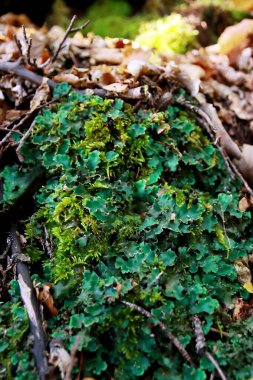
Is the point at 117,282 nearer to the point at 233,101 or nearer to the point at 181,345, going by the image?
the point at 181,345

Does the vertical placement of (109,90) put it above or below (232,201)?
above

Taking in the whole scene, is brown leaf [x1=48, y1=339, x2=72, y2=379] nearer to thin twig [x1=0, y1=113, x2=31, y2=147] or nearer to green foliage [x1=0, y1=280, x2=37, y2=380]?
green foliage [x1=0, y1=280, x2=37, y2=380]

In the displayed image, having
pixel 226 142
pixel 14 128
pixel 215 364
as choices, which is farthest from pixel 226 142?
pixel 215 364

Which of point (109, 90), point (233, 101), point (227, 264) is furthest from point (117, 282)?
point (233, 101)

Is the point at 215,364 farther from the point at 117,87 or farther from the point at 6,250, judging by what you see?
the point at 117,87

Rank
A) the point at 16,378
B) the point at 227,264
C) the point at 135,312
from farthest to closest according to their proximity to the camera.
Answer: the point at 227,264 → the point at 135,312 → the point at 16,378

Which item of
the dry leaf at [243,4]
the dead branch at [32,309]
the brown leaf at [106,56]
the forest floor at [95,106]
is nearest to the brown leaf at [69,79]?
the forest floor at [95,106]

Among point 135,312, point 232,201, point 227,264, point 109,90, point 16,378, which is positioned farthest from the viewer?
point 109,90
